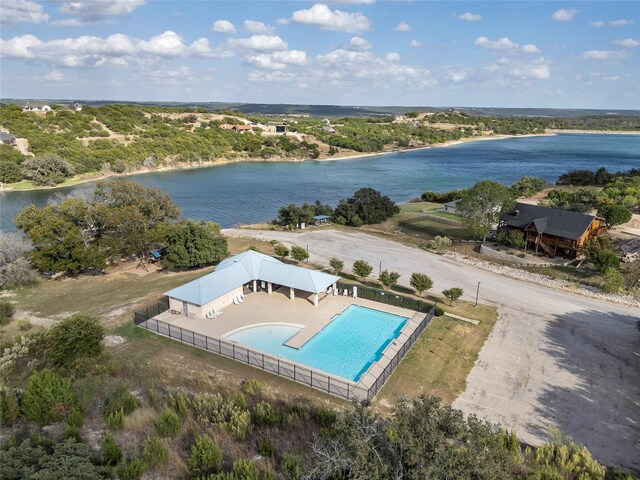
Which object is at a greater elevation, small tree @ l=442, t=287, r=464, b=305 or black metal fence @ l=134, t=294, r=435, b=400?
small tree @ l=442, t=287, r=464, b=305

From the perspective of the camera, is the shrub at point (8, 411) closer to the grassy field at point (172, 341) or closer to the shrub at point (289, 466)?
the grassy field at point (172, 341)

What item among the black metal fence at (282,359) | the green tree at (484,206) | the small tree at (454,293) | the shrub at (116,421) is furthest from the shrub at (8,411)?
the green tree at (484,206)

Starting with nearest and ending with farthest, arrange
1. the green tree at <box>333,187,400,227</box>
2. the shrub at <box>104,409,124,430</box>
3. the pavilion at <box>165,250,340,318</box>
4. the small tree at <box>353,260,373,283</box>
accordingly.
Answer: the shrub at <box>104,409,124,430</box>
the pavilion at <box>165,250,340,318</box>
the small tree at <box>353,260,373,283</box>
the green tree at <box>333,187,400,227</box>

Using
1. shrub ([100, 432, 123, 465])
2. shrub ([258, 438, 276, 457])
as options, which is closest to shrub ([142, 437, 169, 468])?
shrub ([100, 432, 123, 465])

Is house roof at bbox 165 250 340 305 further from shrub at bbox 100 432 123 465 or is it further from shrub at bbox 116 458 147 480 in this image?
shrub at bbox 116 458 147 480

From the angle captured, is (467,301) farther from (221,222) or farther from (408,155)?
(408,155)

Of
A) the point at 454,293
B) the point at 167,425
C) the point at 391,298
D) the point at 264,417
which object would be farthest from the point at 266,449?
the point at 454,293

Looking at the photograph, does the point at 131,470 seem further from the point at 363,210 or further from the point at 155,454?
the point at 363,210
